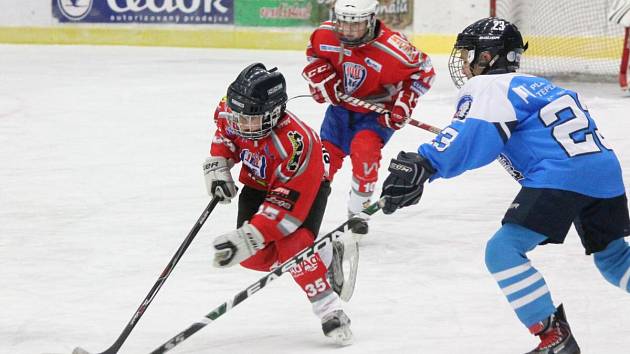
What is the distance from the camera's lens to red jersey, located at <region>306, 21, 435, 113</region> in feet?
14.9

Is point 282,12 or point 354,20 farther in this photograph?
point 282,12

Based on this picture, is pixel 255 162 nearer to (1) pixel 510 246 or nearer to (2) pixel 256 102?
→ (2) pixel 256 102

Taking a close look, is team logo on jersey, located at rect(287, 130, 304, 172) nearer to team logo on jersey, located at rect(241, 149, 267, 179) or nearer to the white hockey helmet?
team logo on jersey, located at rect(241, 149, 267, 179)

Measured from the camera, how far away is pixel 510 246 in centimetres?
270

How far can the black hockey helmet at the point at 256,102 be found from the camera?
2.99 meters

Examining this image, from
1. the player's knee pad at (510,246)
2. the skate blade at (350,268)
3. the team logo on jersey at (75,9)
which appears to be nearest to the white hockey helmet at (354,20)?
the skate blade at (350,268)

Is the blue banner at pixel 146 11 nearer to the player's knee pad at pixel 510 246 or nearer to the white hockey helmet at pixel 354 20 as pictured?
the white hockey helmet at pixel 354 20

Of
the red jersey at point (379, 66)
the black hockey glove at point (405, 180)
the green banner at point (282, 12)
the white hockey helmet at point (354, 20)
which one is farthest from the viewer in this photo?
the green banner at point (282, 12)

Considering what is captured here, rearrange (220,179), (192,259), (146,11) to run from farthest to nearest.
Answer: (146,11) → (192,259) → (220,179)

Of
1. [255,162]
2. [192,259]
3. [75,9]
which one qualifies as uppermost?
[255,162]

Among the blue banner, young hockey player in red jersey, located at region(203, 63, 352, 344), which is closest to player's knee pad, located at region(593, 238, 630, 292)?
young hockey player in red jersey, located at region(203, 63, 352, 344)

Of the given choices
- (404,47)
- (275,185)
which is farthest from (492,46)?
(404,47)

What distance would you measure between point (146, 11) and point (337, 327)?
949 centimetres

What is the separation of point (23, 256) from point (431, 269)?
5.16 ft
